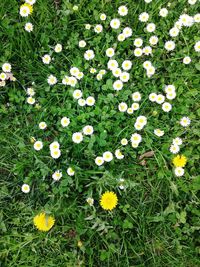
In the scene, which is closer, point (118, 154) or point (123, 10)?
point (118, 154)

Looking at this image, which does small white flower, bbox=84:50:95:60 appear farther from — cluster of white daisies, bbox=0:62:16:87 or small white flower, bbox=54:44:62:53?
cluster of white daisies, bbox=0:62:16:87

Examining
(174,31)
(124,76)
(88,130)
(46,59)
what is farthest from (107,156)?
(174,31)

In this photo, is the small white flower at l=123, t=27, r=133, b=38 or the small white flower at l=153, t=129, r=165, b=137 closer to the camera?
the small white flower at l=153, t=129, r=165, b=137

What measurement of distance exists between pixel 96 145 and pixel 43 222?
650 millimetres

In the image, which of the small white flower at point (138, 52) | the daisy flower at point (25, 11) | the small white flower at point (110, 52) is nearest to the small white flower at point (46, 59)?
the daisy flower at point (25, 11)

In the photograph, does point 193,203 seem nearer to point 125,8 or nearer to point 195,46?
point 195,46

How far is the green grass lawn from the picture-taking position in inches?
102

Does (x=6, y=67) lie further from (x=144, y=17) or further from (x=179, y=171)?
(x=179, y=171)

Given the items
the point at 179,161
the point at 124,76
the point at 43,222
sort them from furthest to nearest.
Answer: the point at 124,76 → the point at 179,161 → the point at 43,222

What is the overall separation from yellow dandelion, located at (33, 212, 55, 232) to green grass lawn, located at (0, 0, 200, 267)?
0.04 metres

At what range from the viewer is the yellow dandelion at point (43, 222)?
→ 2527 millimetres

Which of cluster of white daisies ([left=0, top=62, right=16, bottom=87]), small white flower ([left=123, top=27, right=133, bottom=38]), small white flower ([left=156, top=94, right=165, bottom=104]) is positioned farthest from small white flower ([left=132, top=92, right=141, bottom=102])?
cluster of white daisies ([left=0, top=62, right=16, bottom=87])

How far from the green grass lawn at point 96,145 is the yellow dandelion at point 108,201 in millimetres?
73

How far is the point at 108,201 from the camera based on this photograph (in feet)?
8.42
